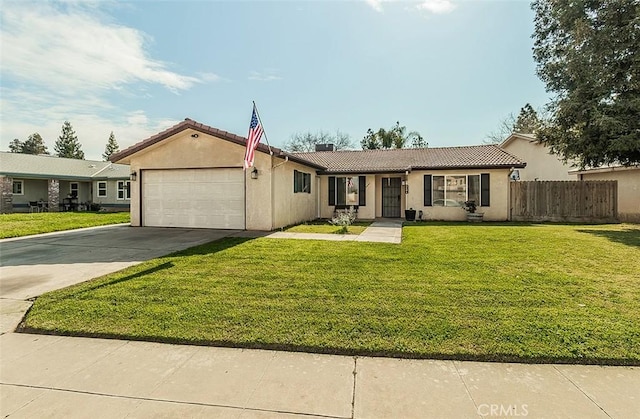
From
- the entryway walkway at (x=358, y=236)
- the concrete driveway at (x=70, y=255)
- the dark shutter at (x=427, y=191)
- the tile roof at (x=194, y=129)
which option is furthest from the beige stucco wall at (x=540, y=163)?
the concrete driveway at (x=70, y=255)

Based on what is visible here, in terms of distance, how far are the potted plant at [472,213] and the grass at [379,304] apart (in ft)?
25.1

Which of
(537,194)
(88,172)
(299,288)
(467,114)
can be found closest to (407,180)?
(537,194)

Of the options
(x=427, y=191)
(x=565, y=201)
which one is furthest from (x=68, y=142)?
(x=565, y=201)

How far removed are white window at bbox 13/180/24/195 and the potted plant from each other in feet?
98.6

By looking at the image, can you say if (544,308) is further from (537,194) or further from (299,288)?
(537,194)

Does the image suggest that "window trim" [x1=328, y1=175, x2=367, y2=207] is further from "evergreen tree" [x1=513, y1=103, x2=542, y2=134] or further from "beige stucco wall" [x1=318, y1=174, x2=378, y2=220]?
"evergreen tree" [x1=513, y1=103, x2=542, y2=134]

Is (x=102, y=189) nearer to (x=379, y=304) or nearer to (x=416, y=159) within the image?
(x=416, y=159)

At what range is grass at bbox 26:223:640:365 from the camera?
3400 mm

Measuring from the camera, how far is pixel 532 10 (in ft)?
50.8

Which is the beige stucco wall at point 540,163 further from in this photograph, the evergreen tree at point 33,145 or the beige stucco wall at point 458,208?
the evergreen tree at point 33,145

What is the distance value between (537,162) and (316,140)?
28.7 metres

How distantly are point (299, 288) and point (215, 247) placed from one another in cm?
425

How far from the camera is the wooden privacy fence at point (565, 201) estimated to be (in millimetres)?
15203

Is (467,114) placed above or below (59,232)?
above
